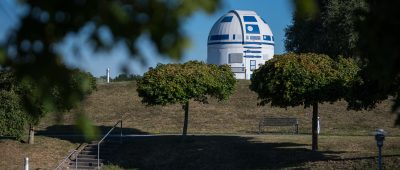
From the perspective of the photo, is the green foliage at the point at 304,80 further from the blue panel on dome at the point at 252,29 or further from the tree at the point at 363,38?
the blue panel on dome at the point at 252,29

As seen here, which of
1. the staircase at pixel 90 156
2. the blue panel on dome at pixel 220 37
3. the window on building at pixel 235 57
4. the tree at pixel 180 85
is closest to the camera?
the staircase at pixel 90 156

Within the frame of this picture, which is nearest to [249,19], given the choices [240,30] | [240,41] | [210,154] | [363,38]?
[240,30]

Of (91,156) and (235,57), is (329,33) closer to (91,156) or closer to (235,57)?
(91,156)

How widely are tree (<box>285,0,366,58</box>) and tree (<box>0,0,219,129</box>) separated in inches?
1272

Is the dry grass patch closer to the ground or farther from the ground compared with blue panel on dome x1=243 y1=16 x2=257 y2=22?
closer to the ground

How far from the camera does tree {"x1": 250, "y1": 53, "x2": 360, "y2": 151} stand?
84.3 ft

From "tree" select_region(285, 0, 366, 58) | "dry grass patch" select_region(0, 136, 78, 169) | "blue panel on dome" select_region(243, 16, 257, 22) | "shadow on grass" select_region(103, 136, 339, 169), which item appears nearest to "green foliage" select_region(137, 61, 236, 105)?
"shadow on grass" select_region(103, 136, 339, 169)

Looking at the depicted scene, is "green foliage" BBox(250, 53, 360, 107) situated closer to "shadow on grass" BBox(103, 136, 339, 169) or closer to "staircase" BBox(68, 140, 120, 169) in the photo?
"shadow on grass" BBox(103, 136, 339, 169)

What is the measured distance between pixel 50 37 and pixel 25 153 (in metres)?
27.0

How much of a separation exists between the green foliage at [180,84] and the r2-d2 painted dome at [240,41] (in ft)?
97.0

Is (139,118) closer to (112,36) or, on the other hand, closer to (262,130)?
(262,130)

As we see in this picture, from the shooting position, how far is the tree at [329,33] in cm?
3794

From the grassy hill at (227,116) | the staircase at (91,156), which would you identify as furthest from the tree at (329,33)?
the staircase at (91,156)

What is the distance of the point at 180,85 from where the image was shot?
31.2m
